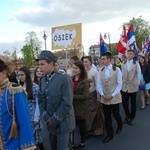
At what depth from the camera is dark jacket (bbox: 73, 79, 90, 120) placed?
444 cm

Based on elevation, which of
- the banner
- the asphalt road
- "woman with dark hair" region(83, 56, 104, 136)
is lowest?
the asphalt road

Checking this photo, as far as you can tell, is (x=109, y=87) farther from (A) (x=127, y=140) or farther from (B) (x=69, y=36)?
(B) (x=69, y=36)

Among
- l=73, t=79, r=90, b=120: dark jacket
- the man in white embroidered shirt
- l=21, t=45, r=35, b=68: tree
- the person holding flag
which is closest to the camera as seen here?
l=73, t=79, r=90, b=120: dark jacket

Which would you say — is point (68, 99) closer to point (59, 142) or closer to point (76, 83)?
point (59, 142)

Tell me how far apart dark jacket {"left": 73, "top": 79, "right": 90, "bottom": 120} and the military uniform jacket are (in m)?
1.25

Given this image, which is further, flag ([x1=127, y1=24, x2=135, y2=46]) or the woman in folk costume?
flag ([x1=127, y1=24, x2=135, y2=46])

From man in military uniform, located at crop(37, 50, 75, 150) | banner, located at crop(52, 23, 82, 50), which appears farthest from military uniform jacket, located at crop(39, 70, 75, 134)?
banner, located at crop(52, 23, 82, 50)

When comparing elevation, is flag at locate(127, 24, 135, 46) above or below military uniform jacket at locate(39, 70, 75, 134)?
above

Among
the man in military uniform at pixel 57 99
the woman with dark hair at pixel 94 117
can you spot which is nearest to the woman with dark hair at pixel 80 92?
the woman with dark hair at pixel 94 117

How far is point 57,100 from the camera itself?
3068 millimetres

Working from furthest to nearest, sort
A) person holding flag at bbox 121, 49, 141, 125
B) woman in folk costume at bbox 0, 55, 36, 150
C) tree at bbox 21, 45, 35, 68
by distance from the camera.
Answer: tree at bbox 21, 45, 35, 68
person holding flag at bbox 121, 49, 141, 125
woman in folk costume at bbox 0, 55, 36, 150

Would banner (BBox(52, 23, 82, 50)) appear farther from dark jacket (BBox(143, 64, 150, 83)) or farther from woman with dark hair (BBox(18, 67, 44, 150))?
woman with dark hair (BBox(18, 67, 44, 150))

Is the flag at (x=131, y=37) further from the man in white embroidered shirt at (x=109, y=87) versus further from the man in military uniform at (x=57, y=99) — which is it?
the man in military uniform at (x=57, y=99)

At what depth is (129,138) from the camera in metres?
5.02
